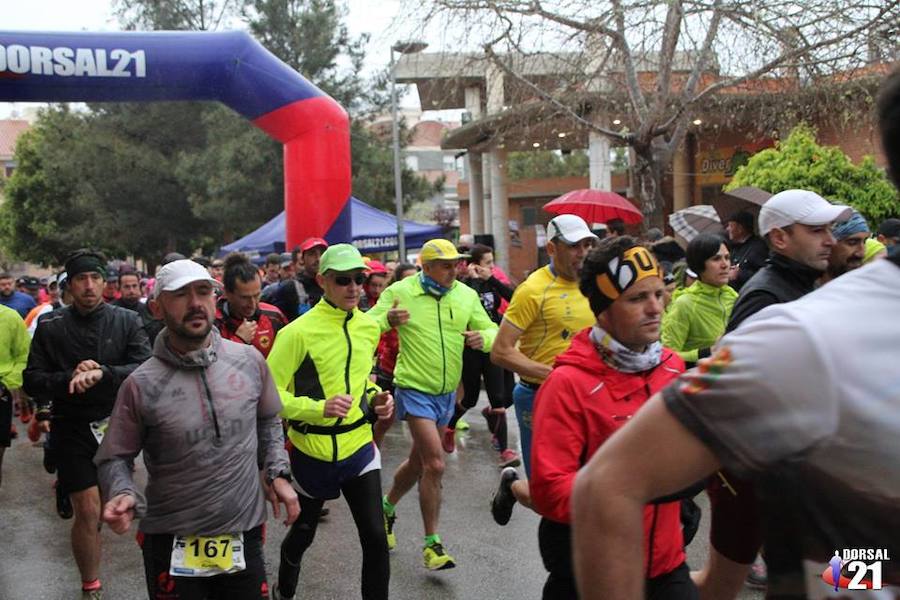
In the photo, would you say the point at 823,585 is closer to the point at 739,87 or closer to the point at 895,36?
the point at 895,36

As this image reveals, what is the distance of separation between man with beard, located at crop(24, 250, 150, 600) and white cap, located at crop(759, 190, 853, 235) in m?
3.50

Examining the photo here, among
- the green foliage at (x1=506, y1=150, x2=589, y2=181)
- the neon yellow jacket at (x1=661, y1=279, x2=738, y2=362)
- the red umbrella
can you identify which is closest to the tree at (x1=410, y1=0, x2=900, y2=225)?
Answer: the red umbrella

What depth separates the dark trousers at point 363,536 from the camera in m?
4.50

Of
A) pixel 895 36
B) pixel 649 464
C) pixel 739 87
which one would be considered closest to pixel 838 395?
pixel 649 464

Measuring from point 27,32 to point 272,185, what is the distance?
71.0 feet

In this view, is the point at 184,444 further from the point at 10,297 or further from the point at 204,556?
the point at 10,297

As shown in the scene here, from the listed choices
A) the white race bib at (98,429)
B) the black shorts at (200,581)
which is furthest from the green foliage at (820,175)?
the black shorts at (200,581)

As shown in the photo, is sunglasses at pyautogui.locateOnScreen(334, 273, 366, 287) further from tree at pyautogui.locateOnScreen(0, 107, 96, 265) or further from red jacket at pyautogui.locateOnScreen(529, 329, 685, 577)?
tree at pyautogui.locateOnScreen(0, 107, 96, 265)

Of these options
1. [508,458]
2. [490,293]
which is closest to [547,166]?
[490,293]

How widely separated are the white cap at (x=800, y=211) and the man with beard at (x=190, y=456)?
7.83 feet

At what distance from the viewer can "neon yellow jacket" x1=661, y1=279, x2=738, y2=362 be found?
6129 millimetres

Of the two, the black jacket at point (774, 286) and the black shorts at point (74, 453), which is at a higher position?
the black jacket at point (774, 286)

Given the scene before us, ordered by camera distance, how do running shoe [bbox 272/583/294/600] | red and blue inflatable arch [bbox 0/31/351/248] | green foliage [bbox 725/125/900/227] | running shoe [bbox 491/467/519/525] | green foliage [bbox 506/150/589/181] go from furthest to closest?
1. green foliage [bbox 506/150/589/181]
2. green foliage [bbox 725/125/900/227]
3. red and blue inflatable arch [bbox 0/31/351/248]
4. running shoe [bbox 272/583/294/600]
5. running shoe [bbox 491/467/519/525]

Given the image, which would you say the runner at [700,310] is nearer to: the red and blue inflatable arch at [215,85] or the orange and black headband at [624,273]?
the orange and black headband at [624,273]
